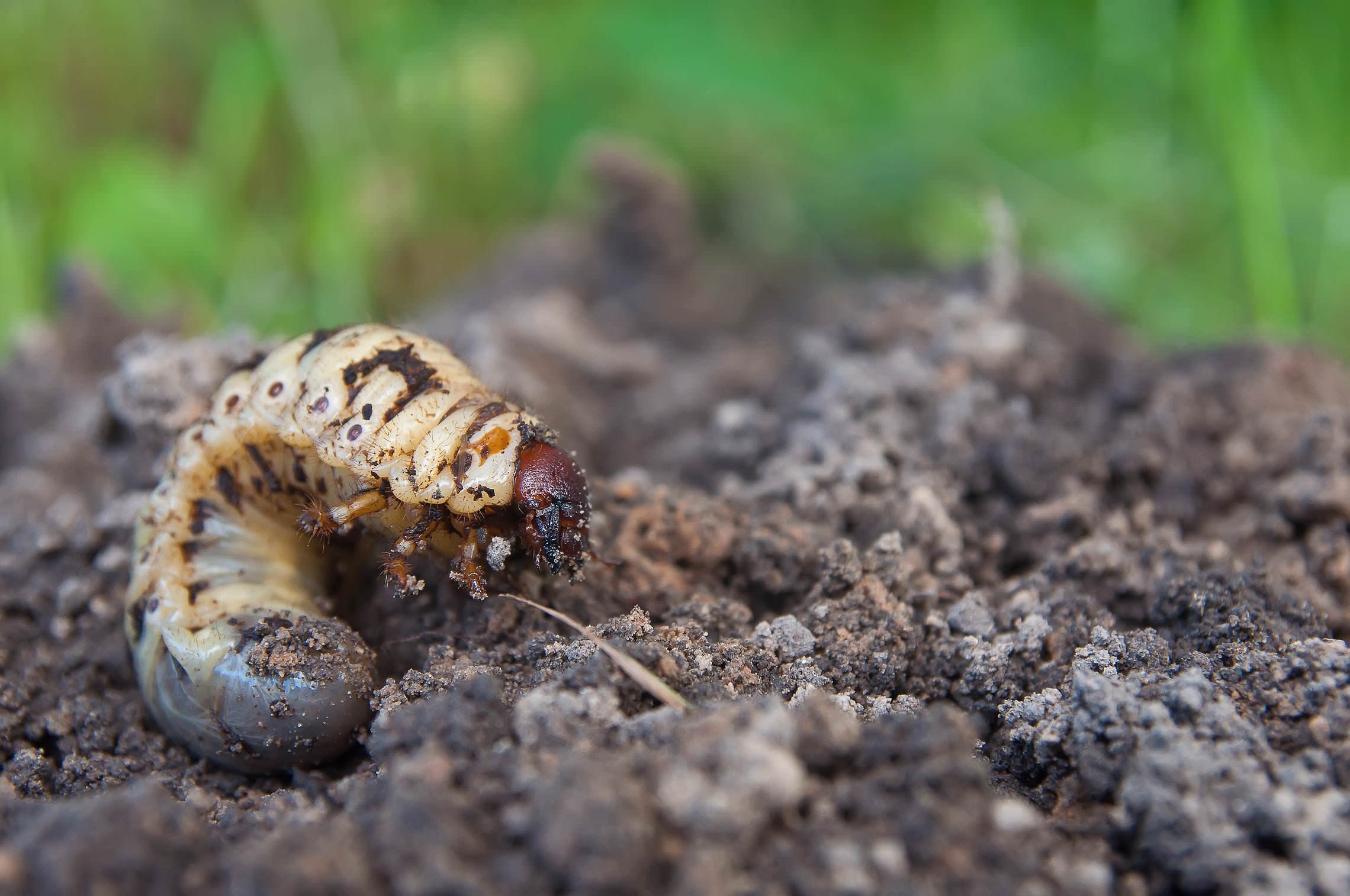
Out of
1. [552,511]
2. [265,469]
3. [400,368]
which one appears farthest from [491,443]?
[265,469]

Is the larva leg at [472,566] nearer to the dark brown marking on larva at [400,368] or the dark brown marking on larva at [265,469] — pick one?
the dark brown marking on larva at [400,368]

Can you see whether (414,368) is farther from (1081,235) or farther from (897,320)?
(1081,235)

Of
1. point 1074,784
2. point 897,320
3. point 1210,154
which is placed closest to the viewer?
point 1074,784

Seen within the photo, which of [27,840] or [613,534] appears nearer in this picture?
[27,840]

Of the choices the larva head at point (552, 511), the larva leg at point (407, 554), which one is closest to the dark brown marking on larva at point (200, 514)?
the larva leg at point (407, 554)

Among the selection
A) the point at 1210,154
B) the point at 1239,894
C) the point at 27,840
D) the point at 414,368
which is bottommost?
the point at 27,840

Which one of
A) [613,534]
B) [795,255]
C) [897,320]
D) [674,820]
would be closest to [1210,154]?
[795,255]

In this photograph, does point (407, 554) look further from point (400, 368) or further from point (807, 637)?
point (807, 637)

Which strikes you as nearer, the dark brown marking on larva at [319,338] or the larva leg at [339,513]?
the larva leg at [339,513]

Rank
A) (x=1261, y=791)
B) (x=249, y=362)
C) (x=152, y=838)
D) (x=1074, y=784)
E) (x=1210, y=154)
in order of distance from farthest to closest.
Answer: (x=1210, y=154), (x=249, y=362), (x=1074, y=784), (x=1261, y=791), (x=152, y=838)
